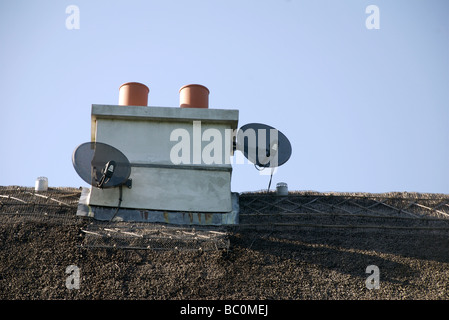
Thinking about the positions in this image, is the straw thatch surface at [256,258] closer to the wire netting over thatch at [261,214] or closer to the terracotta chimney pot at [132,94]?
the wire netting over thatch at [261,214]

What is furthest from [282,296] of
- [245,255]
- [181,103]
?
[181,103]

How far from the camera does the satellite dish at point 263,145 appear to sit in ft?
52.1

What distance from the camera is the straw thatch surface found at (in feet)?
37.9

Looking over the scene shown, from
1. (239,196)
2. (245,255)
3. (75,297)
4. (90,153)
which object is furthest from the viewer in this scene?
(239,196)

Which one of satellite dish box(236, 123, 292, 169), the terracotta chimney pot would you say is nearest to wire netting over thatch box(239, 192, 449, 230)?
satellite dish box(236, 123, 292, 169)

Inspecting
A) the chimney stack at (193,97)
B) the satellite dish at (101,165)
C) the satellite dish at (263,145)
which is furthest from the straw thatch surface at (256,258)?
the chimney stack at (193,97)

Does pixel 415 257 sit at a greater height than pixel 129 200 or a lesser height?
lesser

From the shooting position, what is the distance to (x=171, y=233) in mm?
13477

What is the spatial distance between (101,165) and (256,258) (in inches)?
163

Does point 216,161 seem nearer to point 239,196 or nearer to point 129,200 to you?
point 239,196

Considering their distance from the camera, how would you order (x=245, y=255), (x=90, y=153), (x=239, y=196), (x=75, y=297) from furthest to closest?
(x=239, y=196) < (x=90, y=153) < (x=245, y=255) < (x=75, y=297)
